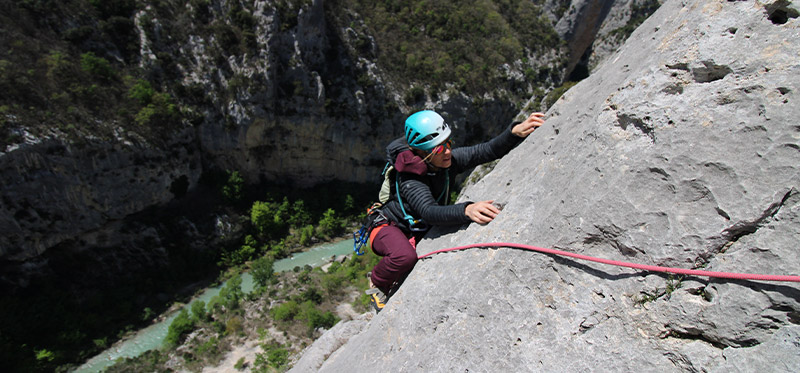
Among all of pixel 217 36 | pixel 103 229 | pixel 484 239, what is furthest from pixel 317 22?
pixel 484 239

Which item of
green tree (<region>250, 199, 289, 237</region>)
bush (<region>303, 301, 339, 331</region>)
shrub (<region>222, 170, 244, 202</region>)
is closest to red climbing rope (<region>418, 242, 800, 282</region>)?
bush (<region>303, 301, 339, 331</region>)

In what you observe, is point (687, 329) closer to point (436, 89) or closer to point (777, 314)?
point (777, 314)

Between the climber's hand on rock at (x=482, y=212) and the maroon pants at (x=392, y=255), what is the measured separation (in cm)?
98

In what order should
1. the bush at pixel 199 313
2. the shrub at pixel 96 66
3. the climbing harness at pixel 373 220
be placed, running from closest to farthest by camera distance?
the climbing harness at pixel 373 220 → the bush at pixel 199 313 → the shrub at pixel 96 66

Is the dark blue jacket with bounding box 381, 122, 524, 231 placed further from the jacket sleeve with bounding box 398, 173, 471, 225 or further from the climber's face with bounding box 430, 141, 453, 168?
the climber's face with bounding box 430, 141, 453, 168

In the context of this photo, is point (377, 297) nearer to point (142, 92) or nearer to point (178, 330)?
point (178, 330)

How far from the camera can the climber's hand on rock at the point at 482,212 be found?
3699 millimetres

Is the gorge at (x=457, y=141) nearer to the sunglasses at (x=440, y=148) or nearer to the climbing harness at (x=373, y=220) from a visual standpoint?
the sunglasses at (x=440, y=148)

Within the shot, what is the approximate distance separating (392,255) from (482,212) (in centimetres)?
129

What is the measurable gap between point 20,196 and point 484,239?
28.0m

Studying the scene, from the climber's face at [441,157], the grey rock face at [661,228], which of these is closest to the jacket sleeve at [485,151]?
the climber's face at [441,157]

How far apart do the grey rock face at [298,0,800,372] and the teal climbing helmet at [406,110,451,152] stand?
1.06 meters

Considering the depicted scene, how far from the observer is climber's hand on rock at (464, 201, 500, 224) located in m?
3.70

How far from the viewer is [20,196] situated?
21156 mm
